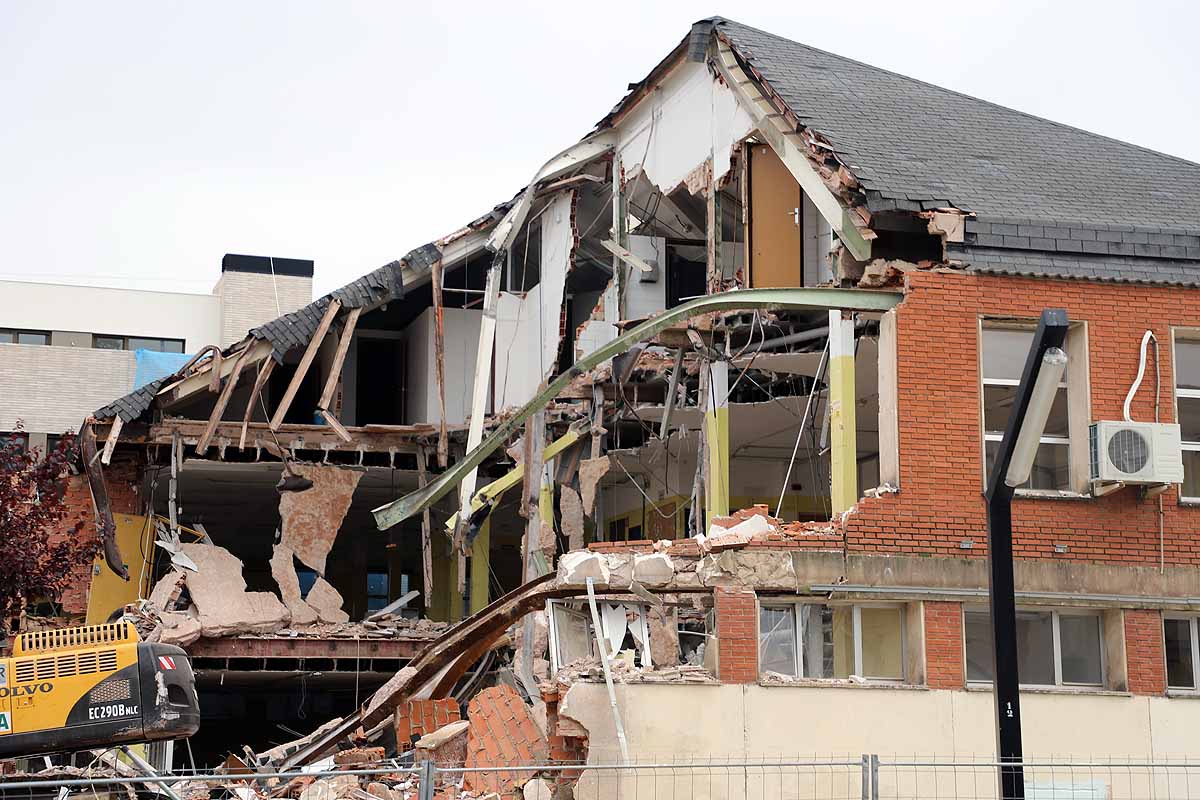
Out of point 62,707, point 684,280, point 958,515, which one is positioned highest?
point 684,280

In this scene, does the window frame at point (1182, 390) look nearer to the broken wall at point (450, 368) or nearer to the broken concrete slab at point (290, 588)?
the broken wall at point (450, 368)

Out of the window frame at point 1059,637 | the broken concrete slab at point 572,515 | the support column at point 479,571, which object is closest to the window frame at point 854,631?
the window frame at point 1059,637

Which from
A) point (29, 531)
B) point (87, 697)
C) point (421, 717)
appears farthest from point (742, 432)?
point (87, 697)

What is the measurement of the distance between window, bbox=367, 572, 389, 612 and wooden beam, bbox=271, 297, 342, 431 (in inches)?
459

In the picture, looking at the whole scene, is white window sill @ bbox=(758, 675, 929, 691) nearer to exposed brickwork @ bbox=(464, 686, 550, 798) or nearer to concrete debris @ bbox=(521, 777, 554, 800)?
concrete debris @ bbox=(521, 777, 554, 800)

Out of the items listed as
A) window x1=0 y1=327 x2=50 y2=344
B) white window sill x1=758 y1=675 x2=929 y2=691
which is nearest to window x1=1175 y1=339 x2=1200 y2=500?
white window sill x1=758 y1=675 x2=929 y2=691

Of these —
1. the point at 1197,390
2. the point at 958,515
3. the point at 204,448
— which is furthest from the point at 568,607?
the point at 204,448

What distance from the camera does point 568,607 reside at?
18.2 m

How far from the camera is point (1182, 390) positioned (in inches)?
662

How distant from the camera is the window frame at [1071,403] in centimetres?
1612

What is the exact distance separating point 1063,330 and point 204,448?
17498 millimetres

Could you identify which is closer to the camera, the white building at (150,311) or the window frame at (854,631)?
the window frame at (854,631)

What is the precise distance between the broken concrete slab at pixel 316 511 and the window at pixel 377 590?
31.1ft

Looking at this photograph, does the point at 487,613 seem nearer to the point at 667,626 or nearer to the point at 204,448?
the point at 667,626
